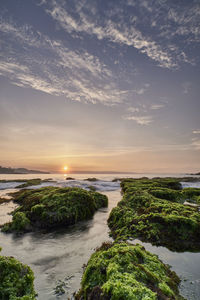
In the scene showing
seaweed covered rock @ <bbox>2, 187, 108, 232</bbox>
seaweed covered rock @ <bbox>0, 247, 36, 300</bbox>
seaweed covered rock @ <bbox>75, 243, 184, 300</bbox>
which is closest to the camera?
seaweed covered rock @ <bbox>75, 243, 184, 300</bbox>

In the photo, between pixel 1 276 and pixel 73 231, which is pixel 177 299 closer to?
pixel 1 276

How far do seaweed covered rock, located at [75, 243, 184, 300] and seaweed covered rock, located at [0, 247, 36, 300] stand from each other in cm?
116

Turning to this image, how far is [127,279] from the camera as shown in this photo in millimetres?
3391

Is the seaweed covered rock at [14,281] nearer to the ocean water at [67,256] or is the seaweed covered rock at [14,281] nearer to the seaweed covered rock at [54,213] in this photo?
the ocean water at [67,256]

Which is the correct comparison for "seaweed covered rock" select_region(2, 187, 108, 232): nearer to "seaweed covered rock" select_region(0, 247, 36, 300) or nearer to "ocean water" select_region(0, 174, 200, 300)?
"ocean water" select_region(0, 174, 200, 300)

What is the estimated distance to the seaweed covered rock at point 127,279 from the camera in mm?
3039

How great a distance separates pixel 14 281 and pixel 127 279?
247 cm

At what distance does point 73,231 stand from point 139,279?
230 inches

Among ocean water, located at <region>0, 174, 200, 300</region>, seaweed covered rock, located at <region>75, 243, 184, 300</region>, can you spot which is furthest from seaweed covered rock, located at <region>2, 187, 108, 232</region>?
seaweed covered rock, located at <region>75, 243, 184, 300</region>

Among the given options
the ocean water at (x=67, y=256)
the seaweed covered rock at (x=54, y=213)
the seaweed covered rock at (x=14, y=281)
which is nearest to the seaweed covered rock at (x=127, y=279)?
the ocean water at (x=67, y=256)

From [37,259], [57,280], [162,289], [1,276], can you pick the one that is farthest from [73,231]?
[162,289]

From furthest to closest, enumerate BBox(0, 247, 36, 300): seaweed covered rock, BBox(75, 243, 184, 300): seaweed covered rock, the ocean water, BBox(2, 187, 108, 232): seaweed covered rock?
BBox(2, 187, 108, 232): seaweed covered rock
the ocean water
BBox(0, 247, 36, 300): seaweed covered rock
BBox(75, 243, 184, 300): seaweed covered rock

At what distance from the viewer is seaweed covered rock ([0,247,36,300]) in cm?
323

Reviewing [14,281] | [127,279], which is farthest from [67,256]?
[127,279]
